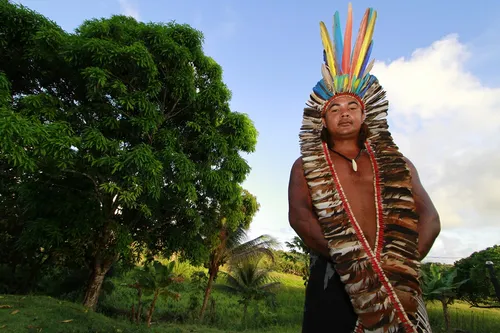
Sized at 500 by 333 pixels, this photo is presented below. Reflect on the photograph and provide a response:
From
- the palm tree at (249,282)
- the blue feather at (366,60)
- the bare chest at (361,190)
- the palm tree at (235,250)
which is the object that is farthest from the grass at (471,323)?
the blue feather at (366,60)

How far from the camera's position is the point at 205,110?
9.01 metres

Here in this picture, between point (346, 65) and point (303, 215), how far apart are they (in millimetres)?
893

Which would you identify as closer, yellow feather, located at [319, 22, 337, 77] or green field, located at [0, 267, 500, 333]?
yellow feather, located at [319, 22, 337, 77]

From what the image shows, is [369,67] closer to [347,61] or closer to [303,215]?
[347,61]

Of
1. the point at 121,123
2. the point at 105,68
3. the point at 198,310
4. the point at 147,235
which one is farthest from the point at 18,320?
the point at 198,310

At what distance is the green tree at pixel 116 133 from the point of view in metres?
6.94

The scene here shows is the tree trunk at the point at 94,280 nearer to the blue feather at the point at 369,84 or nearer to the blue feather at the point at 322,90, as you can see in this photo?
the blue feather at the point at 322,90

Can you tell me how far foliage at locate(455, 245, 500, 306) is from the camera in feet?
36.6

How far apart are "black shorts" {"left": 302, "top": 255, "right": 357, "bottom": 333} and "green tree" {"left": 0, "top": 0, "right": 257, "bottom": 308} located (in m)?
5.13

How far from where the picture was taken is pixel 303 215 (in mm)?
1916

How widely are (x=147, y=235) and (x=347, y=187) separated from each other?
8.43m

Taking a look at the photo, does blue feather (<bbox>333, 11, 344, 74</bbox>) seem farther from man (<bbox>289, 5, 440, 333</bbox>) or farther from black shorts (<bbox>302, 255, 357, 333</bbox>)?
black shorts (<bbox>302, 255, 357, 333</bbox>)

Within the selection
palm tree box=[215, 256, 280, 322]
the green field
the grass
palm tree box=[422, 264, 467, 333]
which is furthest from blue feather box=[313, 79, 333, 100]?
the grass

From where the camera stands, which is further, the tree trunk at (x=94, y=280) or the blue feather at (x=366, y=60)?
the tree trunk at (x=94, y=280)
